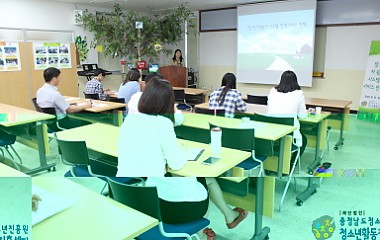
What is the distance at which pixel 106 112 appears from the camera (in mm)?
4582

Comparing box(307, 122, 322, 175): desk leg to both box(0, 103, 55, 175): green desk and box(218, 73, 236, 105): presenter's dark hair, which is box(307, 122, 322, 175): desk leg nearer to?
box(218, 73, 236, 105): presenter's dark hair

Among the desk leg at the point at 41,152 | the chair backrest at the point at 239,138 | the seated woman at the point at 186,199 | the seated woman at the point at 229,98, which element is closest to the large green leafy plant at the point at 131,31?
the desk leg at the point at 41,152

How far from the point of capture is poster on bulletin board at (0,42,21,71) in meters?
6.16

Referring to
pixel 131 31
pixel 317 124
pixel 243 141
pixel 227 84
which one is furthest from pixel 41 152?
pixel 131 31

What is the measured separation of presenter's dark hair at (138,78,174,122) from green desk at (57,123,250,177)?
38 cm

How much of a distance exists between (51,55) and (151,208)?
20.2ft

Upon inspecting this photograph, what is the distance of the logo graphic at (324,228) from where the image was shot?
128 cm

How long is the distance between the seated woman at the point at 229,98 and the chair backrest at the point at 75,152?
1840 mm

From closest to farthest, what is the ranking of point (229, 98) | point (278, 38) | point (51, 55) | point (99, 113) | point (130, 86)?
point (229, 98) → point (99, 113) → point (130, 86) → point (51, 55) → point (278, 38)

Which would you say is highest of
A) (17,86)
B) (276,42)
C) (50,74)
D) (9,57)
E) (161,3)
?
(161,3)

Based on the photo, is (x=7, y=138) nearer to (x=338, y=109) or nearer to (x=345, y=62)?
(x=338, y=109)

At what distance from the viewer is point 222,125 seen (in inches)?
129

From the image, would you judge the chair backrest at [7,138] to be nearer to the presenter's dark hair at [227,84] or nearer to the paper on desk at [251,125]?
the presenter's dark hair at [227,84]

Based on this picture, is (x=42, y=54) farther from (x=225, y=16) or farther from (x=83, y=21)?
(x=225, y=16)
